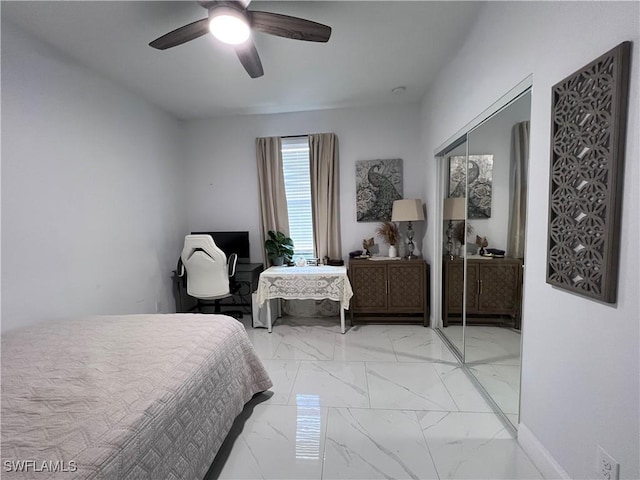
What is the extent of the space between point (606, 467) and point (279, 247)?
3.15m

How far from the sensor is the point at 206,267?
3.10 meters

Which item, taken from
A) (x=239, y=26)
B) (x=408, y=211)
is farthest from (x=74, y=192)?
(x=408, y=211)

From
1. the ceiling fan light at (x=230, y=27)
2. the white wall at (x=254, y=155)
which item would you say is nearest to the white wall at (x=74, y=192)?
the white wall at (x=254, y=155)

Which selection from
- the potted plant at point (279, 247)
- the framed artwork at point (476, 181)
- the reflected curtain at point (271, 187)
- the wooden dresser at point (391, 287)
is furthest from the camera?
the reflected curtain at point (271, 187)

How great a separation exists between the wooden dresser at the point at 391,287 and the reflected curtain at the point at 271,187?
1217 mm

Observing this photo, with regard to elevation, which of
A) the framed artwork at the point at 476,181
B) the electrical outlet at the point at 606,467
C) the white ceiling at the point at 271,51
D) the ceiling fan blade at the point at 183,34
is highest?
the white ceiling at the point at 271,51

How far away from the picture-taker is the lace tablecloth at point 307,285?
3.12m

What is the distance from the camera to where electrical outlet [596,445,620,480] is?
99 cm

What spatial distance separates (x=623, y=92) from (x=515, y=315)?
126cm

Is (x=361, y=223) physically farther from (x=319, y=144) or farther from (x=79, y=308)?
(x=79, y=308)

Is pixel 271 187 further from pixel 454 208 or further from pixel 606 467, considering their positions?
pixel 606 467

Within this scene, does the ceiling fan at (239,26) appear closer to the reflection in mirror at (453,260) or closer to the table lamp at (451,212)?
the reflection in mirror at (453,260)

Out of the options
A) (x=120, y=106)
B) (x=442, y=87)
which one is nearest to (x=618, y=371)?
(x=442, y=87)

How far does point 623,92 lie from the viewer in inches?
36.5
